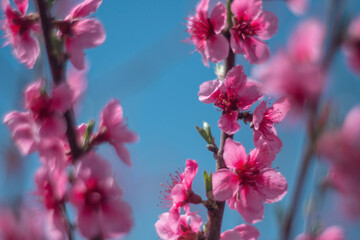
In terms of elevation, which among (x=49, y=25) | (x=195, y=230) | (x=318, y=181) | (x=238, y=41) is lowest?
(x=318, y=181)

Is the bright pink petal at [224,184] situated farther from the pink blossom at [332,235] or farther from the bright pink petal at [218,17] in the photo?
the bright pink petal at [218,17]

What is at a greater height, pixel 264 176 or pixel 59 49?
pixel 59 49

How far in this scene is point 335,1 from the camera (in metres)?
0.87

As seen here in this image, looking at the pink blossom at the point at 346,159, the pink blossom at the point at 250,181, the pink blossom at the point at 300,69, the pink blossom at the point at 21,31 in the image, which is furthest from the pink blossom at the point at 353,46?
the pink blossom at the point at 21,31

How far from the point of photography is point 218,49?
5.44 feet

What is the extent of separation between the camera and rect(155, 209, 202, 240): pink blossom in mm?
1606

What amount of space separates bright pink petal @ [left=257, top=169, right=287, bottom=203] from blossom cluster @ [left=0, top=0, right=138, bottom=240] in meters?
0.59

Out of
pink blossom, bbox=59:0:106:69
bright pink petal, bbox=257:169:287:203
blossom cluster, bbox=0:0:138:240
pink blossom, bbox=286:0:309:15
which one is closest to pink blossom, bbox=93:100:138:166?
blossom cluster, bbox=0:0:138:240

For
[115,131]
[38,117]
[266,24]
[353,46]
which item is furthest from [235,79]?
[38,117]

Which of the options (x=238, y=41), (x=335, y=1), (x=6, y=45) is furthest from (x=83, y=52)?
(x=335, y=1)

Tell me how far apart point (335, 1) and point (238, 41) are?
2.66 ft

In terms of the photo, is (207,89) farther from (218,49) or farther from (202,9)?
(202,9)

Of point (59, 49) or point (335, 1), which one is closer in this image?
point (335, 1)

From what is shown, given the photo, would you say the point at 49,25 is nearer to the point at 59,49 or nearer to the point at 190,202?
the point at 59,49
